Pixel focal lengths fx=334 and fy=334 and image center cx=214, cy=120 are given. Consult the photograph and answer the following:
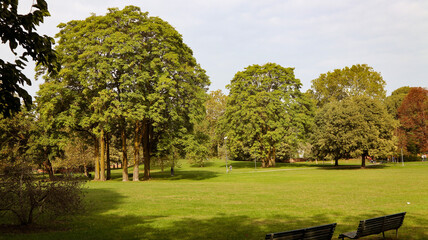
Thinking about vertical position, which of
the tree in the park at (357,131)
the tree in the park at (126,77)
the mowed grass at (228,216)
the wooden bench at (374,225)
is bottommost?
the mowed grass at (228,216)

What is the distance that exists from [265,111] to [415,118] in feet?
102

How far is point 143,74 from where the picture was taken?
31.8 meters

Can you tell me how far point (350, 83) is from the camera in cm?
7512

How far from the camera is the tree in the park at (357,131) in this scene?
46.6 m

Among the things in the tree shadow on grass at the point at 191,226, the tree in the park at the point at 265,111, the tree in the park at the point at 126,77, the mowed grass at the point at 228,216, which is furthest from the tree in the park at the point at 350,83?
the tree shadow on grass at the point at 191,226

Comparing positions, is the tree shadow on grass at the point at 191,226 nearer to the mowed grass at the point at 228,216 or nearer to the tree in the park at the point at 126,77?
the mowed grass at the point at 228,216

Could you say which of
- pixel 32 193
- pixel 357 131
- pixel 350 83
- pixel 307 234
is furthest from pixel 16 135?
pixel 350 83

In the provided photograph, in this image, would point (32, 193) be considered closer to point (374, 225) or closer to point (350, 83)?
point (374, 225)

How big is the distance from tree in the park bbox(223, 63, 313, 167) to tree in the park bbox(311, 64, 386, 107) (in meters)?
19.4

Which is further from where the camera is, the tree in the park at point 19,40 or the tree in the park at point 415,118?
the tree in the park at point 415,118

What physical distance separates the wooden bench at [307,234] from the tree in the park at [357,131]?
41.9 m

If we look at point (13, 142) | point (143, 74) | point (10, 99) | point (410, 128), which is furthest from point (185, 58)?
point (410, 128)

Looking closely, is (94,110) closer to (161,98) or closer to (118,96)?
(118,96)

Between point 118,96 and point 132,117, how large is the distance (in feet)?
12.9
